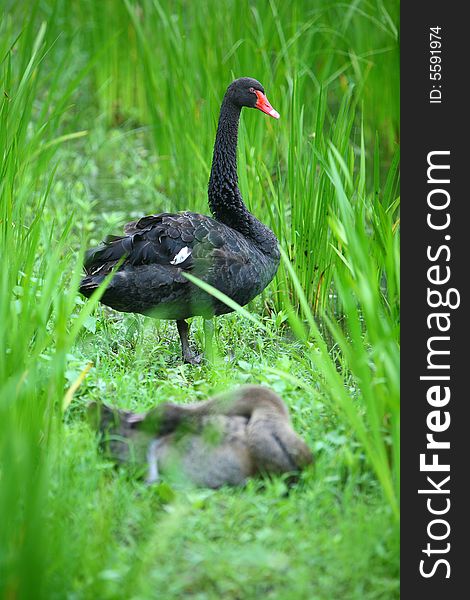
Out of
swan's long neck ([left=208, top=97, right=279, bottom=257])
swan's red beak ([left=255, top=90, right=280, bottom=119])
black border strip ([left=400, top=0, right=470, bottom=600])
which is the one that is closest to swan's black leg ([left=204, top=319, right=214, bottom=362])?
swan's long neck ([left=208, top=97, right=279, bottom=257])

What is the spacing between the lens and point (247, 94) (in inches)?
211

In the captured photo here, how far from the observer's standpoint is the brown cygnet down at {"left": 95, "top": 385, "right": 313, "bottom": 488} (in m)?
3.36

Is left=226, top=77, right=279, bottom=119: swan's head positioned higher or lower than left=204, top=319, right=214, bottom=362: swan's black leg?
higher

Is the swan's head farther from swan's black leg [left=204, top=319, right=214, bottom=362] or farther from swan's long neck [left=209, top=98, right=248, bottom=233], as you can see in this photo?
swan's black leg [left=204, top=319, right=214, bottom=362]

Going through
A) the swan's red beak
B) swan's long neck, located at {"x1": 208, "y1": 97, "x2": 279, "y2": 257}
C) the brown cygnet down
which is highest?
the swan's red beak

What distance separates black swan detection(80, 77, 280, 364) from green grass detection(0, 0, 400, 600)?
0.21 m

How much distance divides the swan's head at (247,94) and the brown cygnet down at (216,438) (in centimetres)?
231

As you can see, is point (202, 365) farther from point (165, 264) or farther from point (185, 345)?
point (165, 264)

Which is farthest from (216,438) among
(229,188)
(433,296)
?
(229,188)

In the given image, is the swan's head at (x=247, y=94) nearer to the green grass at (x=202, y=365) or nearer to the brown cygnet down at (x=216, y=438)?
the green grass at (x=202, y=365)

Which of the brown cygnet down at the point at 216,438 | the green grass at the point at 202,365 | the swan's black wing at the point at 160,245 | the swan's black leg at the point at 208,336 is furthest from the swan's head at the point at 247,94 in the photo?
the brown cygnet down at the point at 216,438

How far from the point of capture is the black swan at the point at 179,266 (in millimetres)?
4688

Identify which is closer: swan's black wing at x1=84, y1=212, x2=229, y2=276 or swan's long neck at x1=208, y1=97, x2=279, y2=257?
swan's black wing at x1=84, y1=212, x2=229, y2=276

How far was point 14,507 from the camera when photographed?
2.62 meters
